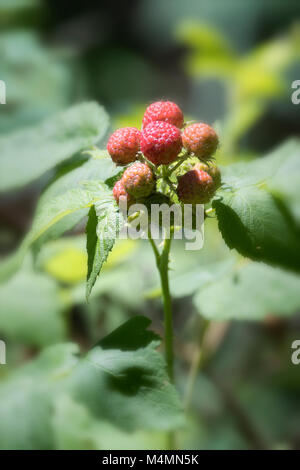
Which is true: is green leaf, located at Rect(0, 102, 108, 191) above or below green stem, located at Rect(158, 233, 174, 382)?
→ above

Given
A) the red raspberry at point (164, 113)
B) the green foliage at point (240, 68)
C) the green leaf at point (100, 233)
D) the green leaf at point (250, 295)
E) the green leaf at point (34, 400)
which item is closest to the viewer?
the green leaf at point (100, 233)

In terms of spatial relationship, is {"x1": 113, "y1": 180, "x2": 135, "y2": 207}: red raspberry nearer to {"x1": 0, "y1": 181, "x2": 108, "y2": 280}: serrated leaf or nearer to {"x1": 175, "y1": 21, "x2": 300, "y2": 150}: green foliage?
{"x1": 0, "y1": 181, "x2": 108, "y2": 280}: serrated leaf

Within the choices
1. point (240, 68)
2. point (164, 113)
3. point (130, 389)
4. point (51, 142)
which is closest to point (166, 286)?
point (130, 389)

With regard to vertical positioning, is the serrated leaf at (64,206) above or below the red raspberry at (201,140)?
below

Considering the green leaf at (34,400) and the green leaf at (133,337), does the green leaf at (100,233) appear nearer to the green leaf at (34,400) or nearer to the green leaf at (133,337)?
the green leaf at (133,337)

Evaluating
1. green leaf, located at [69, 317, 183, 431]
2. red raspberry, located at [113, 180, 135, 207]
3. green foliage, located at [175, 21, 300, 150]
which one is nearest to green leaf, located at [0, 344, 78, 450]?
green leaf, located at [69, 317, 183, 431]

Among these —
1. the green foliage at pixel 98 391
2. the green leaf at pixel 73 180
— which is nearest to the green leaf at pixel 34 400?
the green foliage at pixel 98 391

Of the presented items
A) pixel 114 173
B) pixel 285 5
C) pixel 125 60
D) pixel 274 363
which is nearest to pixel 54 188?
pixel 114 173
